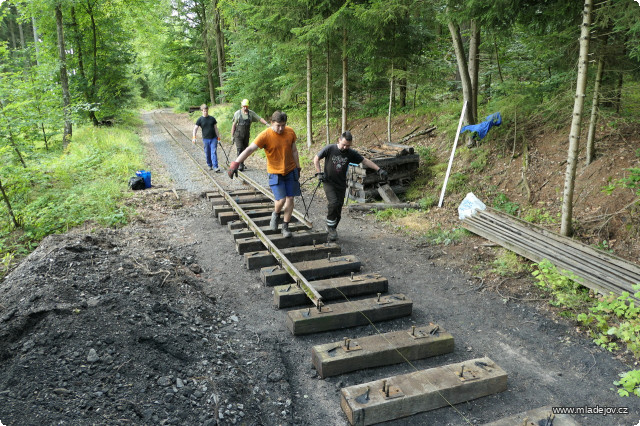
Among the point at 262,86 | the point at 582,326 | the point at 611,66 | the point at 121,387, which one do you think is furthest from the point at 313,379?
the point at 262,86

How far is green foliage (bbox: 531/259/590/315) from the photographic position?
5.39 metres

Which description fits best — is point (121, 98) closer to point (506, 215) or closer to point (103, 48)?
point (103, 48)

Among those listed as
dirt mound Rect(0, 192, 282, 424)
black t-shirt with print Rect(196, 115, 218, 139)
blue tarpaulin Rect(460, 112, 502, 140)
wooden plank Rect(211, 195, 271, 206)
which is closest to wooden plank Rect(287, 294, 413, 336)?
dirt mound Rect(0, 192, 282, 424)

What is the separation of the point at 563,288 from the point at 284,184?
4683mm

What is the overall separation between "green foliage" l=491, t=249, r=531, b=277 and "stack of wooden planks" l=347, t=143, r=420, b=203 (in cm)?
420

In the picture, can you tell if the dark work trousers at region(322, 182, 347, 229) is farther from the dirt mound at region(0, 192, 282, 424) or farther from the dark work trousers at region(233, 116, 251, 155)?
the dark work trousers at region(233, 116, 251, 155)

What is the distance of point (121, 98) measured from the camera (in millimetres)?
28141

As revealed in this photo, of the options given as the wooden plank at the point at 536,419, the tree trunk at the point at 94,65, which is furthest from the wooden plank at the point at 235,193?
the tree trunk at the point at 94,65

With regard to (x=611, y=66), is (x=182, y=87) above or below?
above

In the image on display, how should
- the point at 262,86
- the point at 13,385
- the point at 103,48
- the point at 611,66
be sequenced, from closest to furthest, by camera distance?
the point at 13,385 → the point at 611,66 → the point at 262,86 → the point at 103,48

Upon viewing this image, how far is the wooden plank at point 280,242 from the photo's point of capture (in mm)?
7199

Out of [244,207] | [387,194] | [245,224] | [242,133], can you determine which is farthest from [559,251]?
[242,133]

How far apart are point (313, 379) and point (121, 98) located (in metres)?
29.4

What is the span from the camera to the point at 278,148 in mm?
6840
